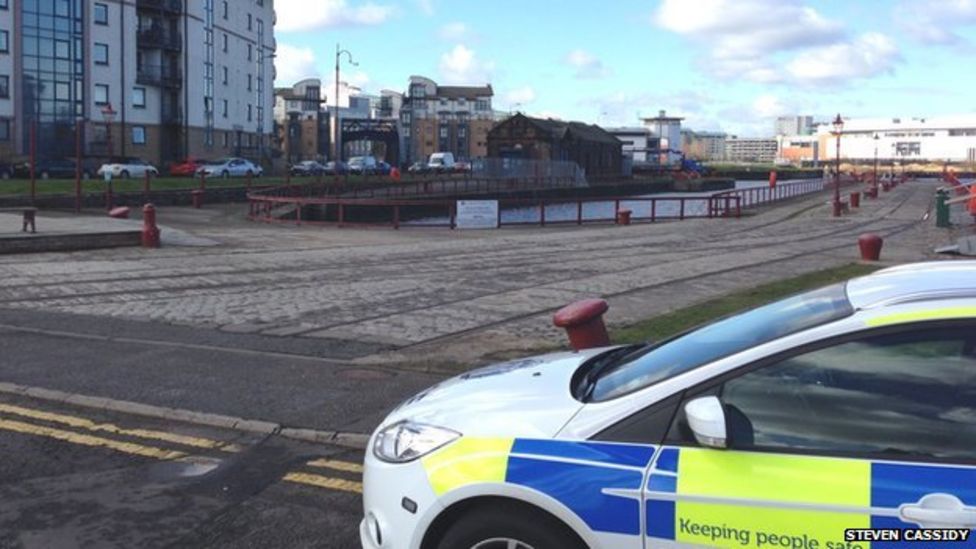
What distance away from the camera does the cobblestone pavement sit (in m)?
11.6

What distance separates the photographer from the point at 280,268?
18391 mm

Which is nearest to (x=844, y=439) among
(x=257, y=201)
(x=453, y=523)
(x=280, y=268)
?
(x=453, y=523)

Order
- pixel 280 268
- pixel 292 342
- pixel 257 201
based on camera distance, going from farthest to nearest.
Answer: pixel 257 201 → pixel 280 268 → pixel 292 342

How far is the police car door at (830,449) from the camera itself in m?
2.97

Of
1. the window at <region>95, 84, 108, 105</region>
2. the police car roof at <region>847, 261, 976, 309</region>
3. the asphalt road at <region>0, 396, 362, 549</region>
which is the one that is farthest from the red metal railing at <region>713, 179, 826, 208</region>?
the police car roof at <region>847, 261, 976, 309</region>

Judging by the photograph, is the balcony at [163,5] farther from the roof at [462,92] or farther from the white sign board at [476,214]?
the roof at [462,92]

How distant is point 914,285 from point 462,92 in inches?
6290

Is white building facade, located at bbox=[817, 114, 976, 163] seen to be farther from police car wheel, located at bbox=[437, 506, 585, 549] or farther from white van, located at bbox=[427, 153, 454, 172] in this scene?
police car wheel, located at bbox=[437, 506, 585, 549]

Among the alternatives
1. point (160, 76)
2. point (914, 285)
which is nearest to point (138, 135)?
point (160, 76)

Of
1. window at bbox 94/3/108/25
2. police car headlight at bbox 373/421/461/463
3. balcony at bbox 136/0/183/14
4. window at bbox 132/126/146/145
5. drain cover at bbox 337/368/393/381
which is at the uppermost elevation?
balcony at bbox 136/0/183/14

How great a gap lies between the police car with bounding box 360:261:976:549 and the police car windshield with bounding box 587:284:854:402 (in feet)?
0.06

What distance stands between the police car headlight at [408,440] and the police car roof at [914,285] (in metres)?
1.62

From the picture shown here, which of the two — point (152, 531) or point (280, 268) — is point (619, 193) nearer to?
point (280, 268)

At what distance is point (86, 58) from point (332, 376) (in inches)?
2510
